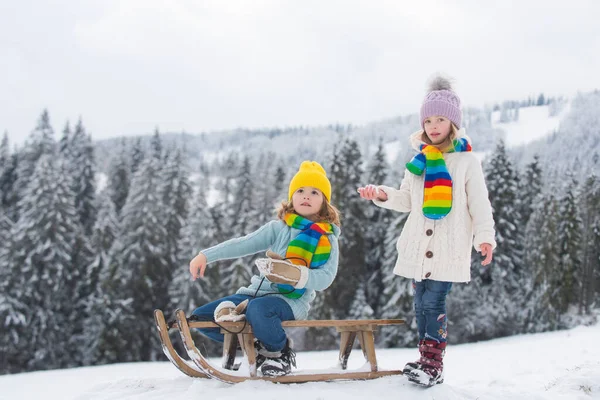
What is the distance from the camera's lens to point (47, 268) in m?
30.4

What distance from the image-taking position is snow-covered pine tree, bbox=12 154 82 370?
28953 mm

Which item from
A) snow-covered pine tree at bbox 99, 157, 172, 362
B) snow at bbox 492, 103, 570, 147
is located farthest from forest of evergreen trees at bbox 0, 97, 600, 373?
snow at bbox 492, 103, 570, 147

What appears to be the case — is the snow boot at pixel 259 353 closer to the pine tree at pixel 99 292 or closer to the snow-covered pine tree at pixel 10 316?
the pine tree at pixel 99 292

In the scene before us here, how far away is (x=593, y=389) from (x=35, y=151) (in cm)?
4456

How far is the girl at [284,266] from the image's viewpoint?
4.24 m

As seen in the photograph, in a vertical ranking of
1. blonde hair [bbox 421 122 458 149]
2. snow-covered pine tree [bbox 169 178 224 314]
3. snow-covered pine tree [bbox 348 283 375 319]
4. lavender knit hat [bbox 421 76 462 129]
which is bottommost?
snow-covered pine tree [bbox 348 283 375 319]

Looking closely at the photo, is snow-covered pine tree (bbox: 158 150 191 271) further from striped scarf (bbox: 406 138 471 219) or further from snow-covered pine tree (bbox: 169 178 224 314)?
striped scarf (bbox: 406 138 471 219)

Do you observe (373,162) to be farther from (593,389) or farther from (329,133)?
(329,133)

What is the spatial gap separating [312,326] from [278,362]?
1.31ft

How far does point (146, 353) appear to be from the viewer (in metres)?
30.6

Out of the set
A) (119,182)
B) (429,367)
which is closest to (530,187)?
(119,182)

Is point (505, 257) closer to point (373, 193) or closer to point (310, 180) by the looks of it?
point (373, 193)

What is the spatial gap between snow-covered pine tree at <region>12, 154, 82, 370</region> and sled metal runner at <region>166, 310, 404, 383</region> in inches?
1112

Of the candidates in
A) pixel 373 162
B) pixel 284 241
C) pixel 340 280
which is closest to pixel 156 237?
pixel 340 280
